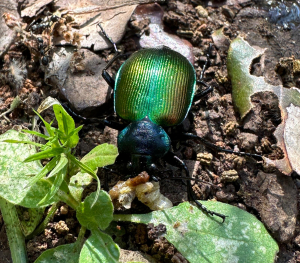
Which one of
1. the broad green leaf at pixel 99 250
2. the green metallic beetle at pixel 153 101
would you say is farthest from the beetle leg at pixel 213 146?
the broad green leaf at pixel 99 250

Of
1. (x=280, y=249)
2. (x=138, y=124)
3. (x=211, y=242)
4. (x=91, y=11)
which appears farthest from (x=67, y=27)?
(x=280, y=249)

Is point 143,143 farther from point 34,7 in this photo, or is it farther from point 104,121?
point 34,7

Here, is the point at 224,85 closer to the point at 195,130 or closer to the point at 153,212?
the point at 195,130

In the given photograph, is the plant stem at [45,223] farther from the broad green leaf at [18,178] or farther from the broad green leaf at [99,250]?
the broad green leaf at [99,250]

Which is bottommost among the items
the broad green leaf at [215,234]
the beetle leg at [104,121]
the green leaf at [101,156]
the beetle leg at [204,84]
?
the broad green leaf at [215,234]

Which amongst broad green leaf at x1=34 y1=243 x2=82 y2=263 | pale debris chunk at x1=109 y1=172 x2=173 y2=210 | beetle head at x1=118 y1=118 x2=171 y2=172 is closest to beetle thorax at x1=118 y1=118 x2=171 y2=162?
beetle head at x1=118 y1=118 x2=171 y2=172

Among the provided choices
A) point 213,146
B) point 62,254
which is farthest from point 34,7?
point 62,254
